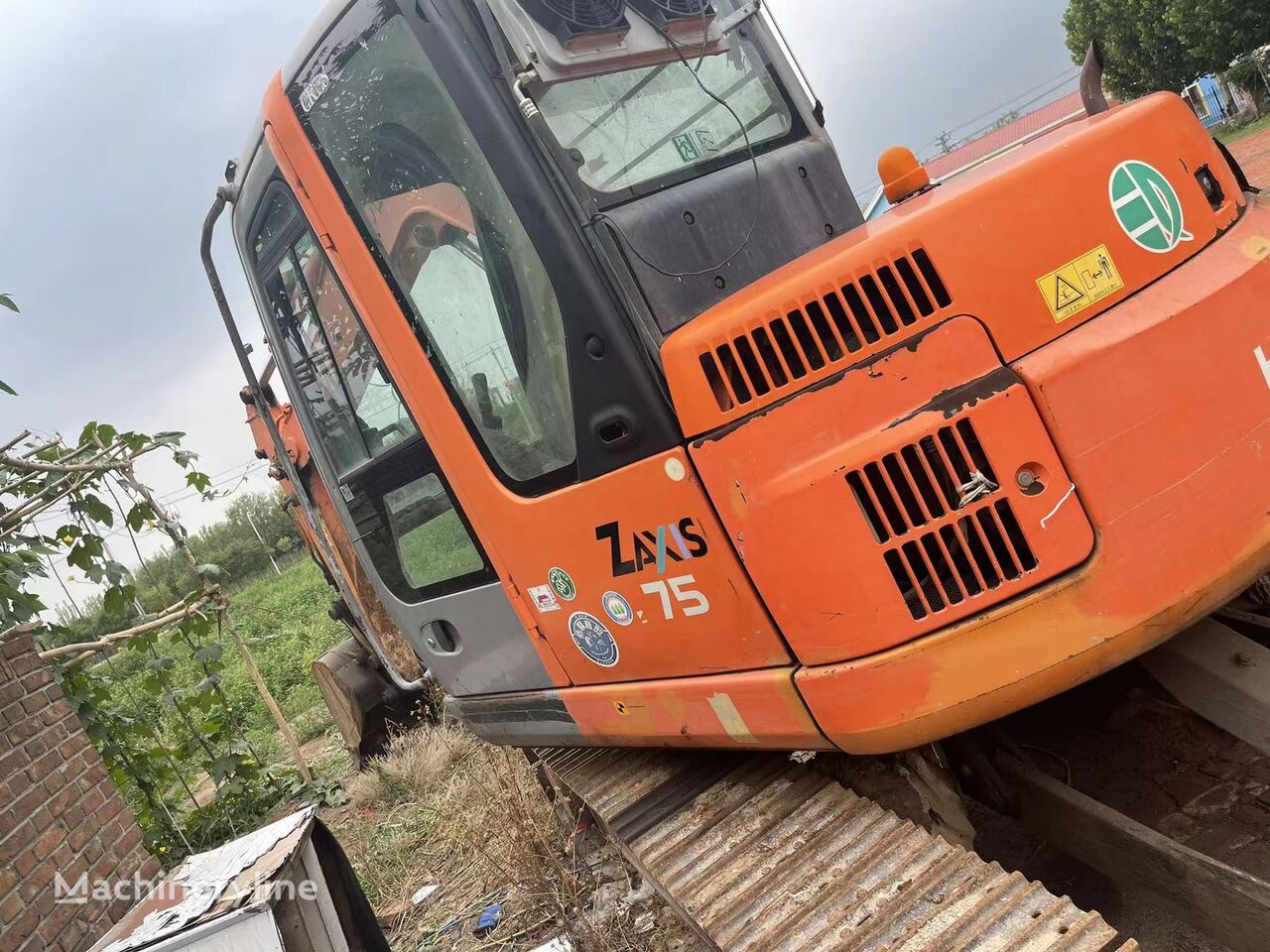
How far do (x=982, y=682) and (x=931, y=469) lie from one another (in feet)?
1.60

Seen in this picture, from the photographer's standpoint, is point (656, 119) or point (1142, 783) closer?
point (656, 119)

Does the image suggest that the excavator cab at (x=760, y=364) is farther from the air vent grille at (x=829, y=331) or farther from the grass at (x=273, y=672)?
the grass at (x=273, y=672)

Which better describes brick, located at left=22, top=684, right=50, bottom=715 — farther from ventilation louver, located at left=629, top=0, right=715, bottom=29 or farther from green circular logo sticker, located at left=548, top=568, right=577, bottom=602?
ventilation louver, located at left=629, top=0, right=715, bottom=29

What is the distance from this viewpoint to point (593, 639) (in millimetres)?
2781

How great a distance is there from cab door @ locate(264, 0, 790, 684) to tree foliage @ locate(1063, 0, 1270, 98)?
28.4 metres

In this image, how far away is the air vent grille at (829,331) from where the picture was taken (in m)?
2.09

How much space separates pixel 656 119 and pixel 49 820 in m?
3.85

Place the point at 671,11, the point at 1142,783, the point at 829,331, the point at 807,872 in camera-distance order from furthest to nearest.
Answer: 1. the point at 1142,783
2. the point at 671,11
3. the point at 807,872
4. the point at 829,331

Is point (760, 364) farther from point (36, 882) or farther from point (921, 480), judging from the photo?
point (36, 882)

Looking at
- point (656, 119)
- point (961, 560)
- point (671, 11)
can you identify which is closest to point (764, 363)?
point (961, 560)

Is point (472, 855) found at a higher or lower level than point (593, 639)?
lower

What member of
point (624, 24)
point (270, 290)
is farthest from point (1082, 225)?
point (270, 290)

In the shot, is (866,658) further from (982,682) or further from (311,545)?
(311,545)

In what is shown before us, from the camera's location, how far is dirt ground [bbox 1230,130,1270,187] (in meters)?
13.6
